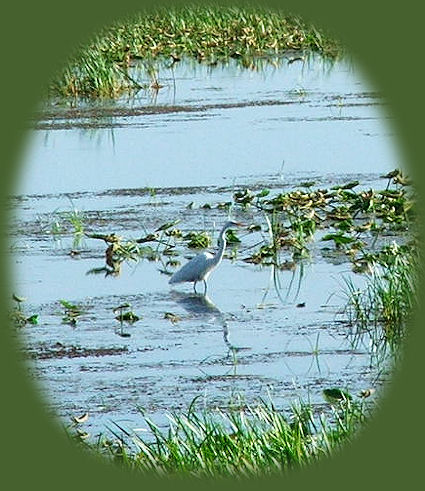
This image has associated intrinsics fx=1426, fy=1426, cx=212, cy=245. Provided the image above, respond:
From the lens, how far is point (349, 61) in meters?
21.5

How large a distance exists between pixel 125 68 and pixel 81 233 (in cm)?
879

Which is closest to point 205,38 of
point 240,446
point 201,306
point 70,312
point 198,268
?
point 198,268

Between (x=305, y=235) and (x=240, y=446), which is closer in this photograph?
(x=240, y=446)

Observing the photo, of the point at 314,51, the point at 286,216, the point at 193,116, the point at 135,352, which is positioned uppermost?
the point at 314,51

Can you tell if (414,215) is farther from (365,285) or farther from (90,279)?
(90,279)

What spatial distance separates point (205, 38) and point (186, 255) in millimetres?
11935

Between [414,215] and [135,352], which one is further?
[414,215]

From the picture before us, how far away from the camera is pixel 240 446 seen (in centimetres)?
639

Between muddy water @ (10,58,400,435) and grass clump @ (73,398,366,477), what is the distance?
864 mm

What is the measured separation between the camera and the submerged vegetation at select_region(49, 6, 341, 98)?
69.0ft

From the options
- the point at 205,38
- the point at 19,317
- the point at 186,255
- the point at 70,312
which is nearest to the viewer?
the point at 19,317

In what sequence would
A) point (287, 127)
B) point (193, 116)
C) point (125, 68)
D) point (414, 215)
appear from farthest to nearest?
point (125, 68) → point (193, 116) → point (287, 127) → point (414, 215)

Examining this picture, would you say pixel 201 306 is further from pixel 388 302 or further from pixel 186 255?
pixel 388 302

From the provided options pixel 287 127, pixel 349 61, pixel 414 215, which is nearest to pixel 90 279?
pixel 414 215
